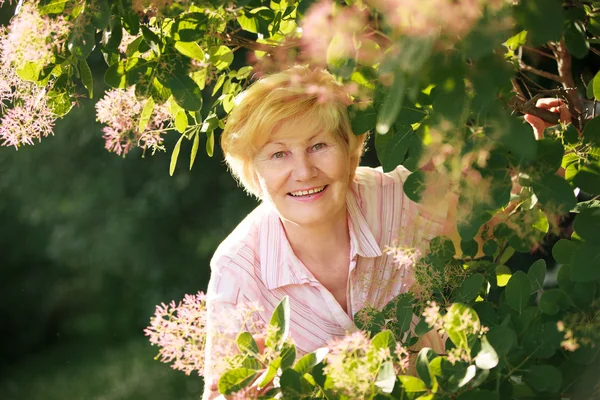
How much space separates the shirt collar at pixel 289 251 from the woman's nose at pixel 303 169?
18 cm

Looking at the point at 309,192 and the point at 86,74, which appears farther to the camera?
the point at 309,192

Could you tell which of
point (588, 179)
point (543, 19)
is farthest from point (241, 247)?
point (543, 19)

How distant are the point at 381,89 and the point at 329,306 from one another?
2.48 ft

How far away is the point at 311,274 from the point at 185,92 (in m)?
0.76

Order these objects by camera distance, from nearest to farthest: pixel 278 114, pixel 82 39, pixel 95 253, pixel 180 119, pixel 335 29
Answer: pixel 335 29
pixel 82 39
pixel 180 119
pixel 278 114
pixel 95 253

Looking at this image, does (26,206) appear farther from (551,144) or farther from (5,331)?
(551,144)

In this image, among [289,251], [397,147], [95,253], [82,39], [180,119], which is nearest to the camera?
[82,39]

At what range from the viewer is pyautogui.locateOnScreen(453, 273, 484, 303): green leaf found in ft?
4.36

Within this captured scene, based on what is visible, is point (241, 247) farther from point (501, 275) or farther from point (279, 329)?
point (279, 329)

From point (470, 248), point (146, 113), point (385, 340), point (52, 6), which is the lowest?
point (385, 340)

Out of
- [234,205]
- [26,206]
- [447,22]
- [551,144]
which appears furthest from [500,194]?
[26,206]

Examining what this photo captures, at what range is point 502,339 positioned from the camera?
3.61 ft

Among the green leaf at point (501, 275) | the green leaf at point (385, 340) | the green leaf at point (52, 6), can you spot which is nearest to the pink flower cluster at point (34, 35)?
the green leaf at point (52, 6)

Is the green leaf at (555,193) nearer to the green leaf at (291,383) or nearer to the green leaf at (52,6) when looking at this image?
the green leaf at (291,383)
